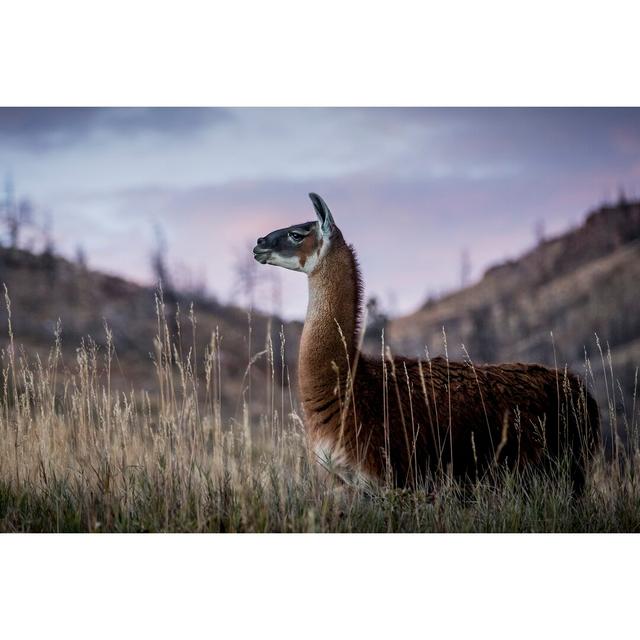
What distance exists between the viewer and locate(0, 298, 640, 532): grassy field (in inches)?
183

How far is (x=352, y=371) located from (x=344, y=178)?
61.3 inches

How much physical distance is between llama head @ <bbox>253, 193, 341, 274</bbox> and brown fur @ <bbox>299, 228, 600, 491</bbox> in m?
0.05

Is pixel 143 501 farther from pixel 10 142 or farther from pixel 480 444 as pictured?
pixel 10 142

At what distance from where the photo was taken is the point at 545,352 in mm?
6223

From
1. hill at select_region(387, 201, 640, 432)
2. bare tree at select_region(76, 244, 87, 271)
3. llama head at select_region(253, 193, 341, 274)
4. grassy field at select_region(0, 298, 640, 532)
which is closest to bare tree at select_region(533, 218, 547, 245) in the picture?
hill at select_region(387, 201, 640, 432)

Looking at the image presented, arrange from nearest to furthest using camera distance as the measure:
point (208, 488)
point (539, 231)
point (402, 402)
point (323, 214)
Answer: point (208, 488), point (402, 402), point (323, 214), point (539, 231)

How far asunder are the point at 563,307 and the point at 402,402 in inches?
75.2

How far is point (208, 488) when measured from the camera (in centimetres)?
465

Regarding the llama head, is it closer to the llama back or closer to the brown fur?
the brown fur

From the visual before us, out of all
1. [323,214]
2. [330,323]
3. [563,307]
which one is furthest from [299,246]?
[563,307]

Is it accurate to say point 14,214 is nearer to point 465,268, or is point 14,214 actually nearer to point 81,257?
point 81,257

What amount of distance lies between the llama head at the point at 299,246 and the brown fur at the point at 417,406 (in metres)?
0.05

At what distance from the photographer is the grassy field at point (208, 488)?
15.2 feet

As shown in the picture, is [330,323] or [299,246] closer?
[330,323]
